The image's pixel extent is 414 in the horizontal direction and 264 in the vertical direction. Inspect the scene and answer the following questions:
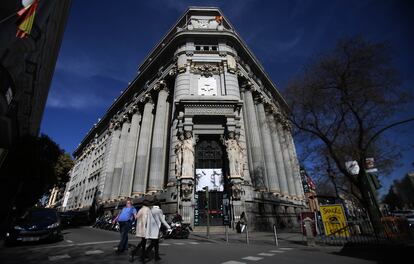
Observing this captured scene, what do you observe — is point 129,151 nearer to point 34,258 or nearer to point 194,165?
point 194,165

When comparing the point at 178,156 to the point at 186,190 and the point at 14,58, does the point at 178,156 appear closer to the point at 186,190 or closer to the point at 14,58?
the point at 186,190

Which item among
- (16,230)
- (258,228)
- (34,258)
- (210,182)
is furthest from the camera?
(210,182)

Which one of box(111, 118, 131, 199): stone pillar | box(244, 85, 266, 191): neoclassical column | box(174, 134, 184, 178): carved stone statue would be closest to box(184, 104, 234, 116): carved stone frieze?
box(174, 134, 184, 178): carved stone statue

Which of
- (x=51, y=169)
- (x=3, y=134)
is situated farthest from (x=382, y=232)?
(x=51, y=169)

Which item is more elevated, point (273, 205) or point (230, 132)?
point (230, 132)

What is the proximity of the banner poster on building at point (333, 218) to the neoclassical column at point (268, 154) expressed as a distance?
11.8 meters

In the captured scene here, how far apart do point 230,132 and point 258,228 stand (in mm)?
9485

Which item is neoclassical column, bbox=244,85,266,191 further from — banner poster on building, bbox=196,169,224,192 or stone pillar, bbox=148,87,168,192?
stone pillar, bbox=148,87,168,192

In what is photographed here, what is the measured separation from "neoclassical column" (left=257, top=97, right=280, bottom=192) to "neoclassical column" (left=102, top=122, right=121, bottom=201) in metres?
23.8

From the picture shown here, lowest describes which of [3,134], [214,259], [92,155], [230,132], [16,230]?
[214,259]

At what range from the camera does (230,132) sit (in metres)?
22.2

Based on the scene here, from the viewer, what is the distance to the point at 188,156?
20984mm

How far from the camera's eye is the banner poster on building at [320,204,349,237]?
1246 cm

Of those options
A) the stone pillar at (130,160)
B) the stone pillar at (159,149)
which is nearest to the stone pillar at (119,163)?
the stone pillar at (130,160)
